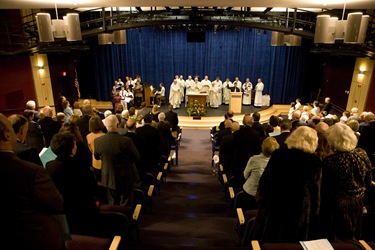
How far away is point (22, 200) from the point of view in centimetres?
169

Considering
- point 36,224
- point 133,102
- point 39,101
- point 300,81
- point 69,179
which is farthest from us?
point 300,81

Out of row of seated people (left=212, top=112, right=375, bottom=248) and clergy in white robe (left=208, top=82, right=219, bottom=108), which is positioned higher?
row of seated people (left=212, top=112, right=375, bottom=248)

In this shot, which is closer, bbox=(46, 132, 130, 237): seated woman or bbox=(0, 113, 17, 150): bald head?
bbox=(0, 113, 17, 150): bald head

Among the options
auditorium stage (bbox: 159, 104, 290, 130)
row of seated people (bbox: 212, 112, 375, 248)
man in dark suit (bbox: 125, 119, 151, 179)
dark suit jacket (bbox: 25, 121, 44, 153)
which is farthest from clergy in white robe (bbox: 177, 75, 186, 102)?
row of seated people (bbox: 212, 112, 375, 248)

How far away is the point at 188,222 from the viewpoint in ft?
12.4

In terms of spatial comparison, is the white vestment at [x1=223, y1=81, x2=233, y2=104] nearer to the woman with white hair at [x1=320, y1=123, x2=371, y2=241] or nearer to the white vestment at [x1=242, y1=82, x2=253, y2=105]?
the white vestment at [x1=242, y1=82, x2=253, y2=105]

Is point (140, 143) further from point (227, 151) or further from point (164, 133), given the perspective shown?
point (164, 133)

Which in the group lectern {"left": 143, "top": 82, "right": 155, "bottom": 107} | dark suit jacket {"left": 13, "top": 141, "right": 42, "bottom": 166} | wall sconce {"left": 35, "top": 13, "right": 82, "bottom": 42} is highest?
wall sconce {"left": 35, "top": 13, "right": 82, "bottom": 42}

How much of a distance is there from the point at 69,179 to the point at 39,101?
10601 mm

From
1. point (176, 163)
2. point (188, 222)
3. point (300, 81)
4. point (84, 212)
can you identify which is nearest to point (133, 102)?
point (176, 163)

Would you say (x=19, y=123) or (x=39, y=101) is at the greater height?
(x=19, y=123)

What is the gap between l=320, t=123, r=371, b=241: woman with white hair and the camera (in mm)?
2484

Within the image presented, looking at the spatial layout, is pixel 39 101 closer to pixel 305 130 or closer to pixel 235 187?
pixel 235 187

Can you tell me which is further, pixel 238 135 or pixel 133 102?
pixel 133 102
